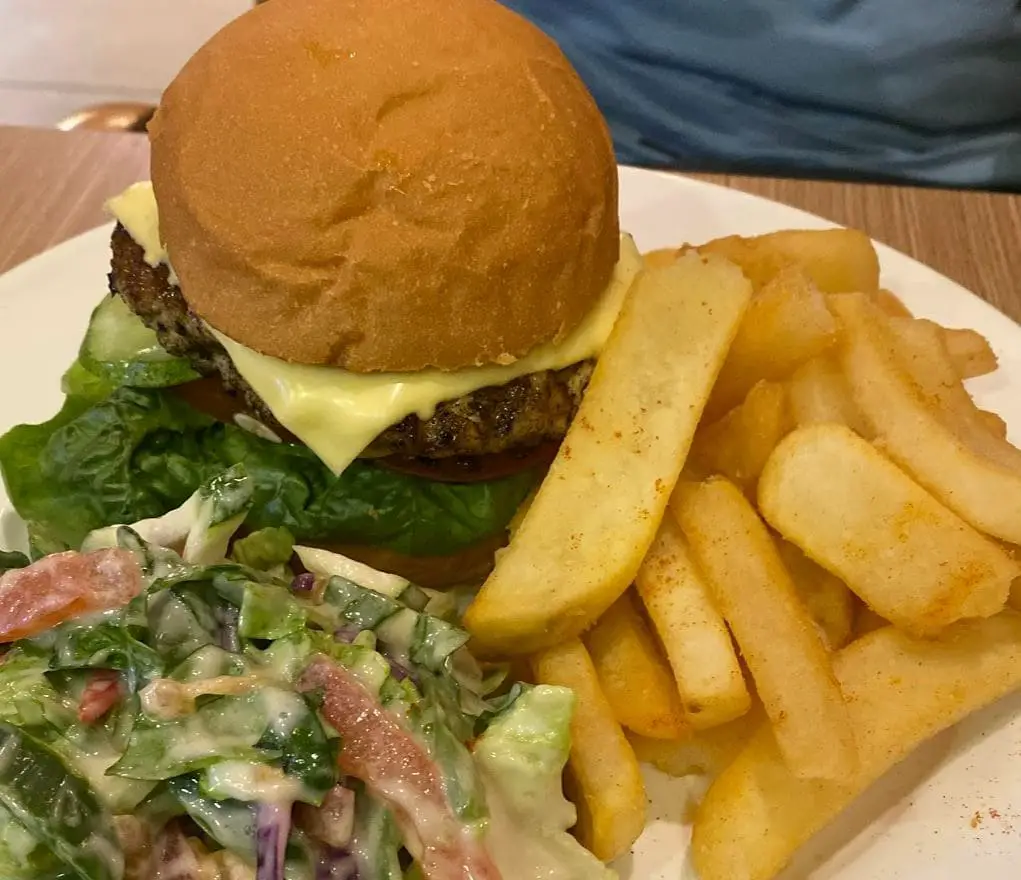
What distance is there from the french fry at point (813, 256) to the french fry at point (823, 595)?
1.82 ft

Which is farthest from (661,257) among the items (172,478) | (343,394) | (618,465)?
(172,478)

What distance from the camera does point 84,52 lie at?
5742 millimetres

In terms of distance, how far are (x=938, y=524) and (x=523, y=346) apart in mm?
669

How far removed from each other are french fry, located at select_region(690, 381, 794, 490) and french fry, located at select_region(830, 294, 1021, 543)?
0.40 feet

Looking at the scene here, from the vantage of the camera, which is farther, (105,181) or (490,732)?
(105,181)

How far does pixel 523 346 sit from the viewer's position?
65.6 inches

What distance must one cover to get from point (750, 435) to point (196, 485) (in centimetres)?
96

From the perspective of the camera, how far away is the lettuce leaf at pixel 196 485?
5.84 feet

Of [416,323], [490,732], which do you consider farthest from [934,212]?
[490,732]

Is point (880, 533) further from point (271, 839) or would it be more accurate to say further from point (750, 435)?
point (271, 839)

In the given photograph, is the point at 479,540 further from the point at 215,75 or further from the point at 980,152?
the point at 980,152

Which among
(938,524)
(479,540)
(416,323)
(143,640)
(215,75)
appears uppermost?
(215,75)

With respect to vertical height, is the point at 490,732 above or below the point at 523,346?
below

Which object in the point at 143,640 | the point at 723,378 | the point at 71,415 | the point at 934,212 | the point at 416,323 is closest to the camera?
the point at 143,640
